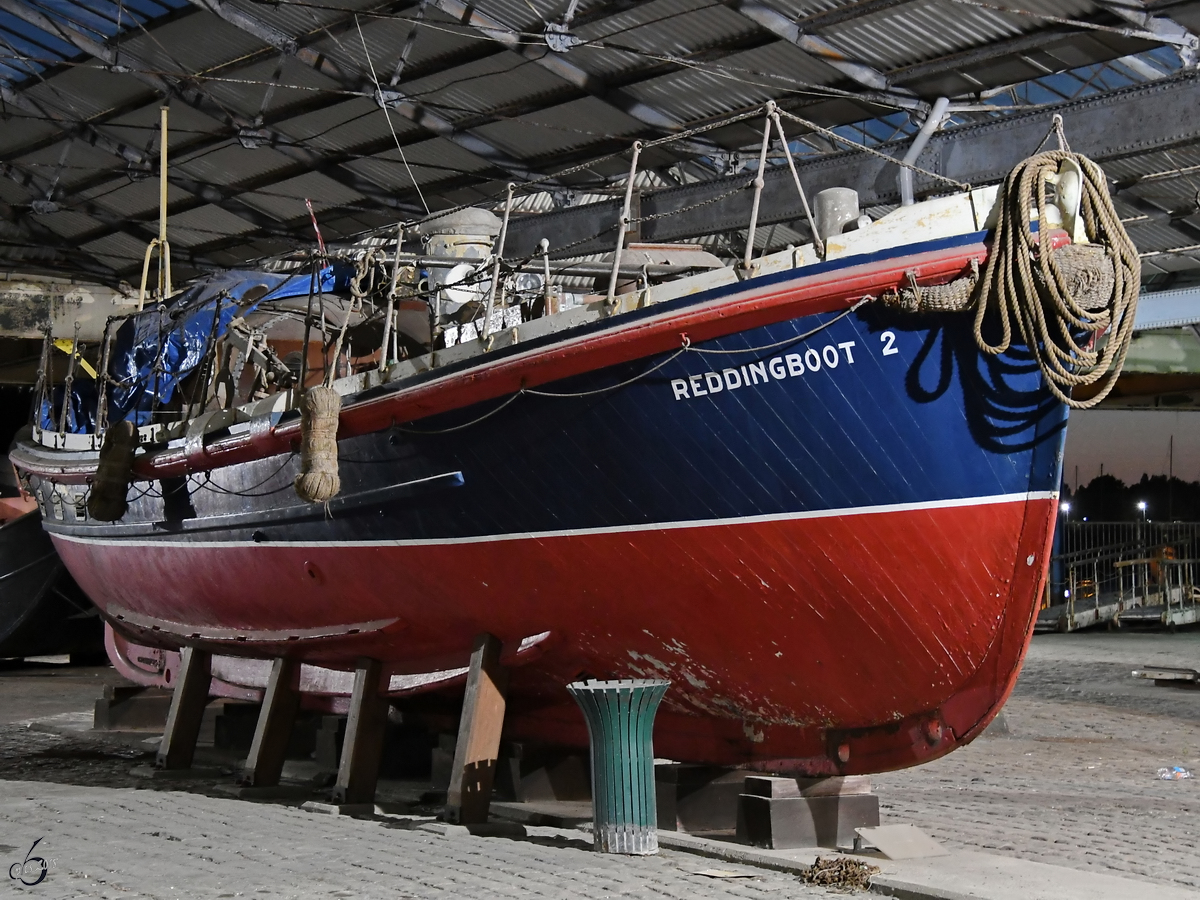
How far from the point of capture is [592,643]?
7129 millimetres

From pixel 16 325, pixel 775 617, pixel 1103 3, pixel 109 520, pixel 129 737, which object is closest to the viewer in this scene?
pixel 775 617

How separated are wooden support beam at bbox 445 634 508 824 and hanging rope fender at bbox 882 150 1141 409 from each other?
117 inches

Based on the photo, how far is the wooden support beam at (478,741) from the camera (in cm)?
704

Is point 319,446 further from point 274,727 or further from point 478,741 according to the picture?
point 274,727

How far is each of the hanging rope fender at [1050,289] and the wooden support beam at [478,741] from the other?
297 cm

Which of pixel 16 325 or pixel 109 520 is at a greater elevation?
pixel 16 325

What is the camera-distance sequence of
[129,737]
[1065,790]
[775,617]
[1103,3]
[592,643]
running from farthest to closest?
[1103,3], [129,737], [1065,790], [592,643], [775,617]

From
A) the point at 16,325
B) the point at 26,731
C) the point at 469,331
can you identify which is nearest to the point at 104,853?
the point at 469,331

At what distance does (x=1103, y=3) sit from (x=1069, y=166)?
7.40 metres

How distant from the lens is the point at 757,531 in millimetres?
6363

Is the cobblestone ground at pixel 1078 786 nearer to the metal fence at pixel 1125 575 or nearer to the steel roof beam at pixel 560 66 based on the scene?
the steel roof beam at pixel 560 66

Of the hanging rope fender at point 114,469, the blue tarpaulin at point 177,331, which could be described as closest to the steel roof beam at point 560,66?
the blue tarpaulin at point 177,331

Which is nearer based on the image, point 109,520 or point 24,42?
point 109,520

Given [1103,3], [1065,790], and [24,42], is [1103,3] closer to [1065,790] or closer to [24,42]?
[1065,790]
